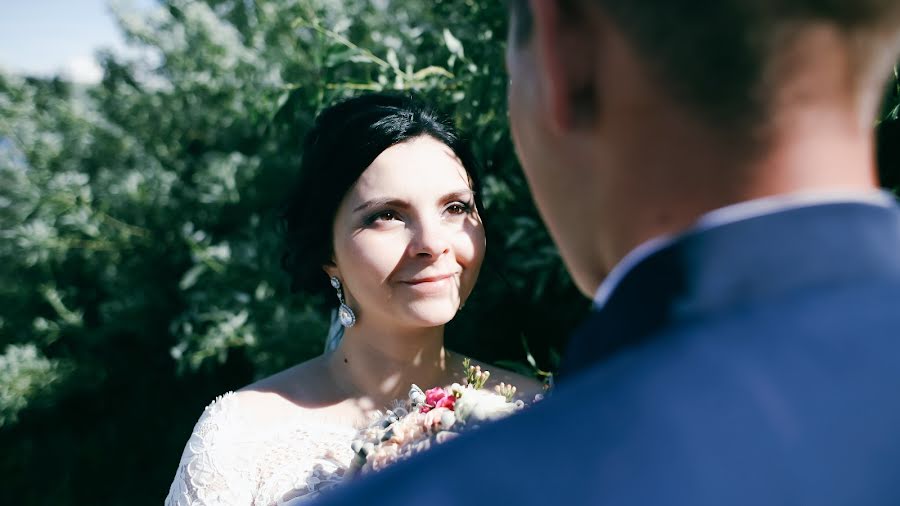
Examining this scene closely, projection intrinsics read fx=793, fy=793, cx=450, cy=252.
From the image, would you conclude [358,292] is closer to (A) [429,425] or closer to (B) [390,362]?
(B) [390,362]

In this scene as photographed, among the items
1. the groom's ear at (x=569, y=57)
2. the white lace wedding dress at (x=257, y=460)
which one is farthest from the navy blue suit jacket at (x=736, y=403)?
the white lace wedding dress at (x=257, y=460)

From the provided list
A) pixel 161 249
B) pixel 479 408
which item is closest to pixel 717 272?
pixel 479 408

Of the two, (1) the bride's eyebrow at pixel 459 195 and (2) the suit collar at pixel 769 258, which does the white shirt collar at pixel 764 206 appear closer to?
(2) the suit collar at pixel 769 258

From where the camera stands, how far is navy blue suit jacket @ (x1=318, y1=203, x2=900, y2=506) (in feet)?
1.83

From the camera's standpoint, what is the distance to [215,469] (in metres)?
2.19

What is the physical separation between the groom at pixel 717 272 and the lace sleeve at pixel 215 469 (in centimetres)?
168

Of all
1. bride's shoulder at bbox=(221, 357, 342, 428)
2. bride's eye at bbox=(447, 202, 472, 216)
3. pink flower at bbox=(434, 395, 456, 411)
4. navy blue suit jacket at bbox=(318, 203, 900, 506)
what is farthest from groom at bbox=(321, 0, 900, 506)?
bride's shoulder at bbox=(221, 357, 342, 428)

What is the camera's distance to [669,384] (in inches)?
23.3

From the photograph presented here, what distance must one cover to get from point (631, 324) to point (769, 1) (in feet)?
0.95

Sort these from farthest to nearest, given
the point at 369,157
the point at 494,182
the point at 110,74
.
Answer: the point at 110,74, the point at 494,182, the point at 369,157

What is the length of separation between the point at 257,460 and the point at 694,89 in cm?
190

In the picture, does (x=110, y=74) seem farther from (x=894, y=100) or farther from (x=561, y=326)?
(x=894, y=100)

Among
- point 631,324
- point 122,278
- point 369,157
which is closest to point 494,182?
point 369,157

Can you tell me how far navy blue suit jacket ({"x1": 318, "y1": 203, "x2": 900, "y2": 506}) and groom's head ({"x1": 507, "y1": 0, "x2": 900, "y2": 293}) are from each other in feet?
0.16
